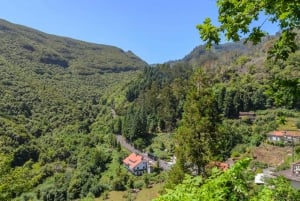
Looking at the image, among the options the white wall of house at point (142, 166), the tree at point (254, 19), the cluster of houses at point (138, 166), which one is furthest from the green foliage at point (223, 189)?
the white wall of house at point (142, 166)

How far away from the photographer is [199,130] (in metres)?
19.0

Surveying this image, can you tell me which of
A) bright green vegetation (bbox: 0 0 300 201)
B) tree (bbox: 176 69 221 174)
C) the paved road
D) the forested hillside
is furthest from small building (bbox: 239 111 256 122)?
tree (bbox: 176 69 221 174)

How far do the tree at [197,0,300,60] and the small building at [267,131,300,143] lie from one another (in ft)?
189

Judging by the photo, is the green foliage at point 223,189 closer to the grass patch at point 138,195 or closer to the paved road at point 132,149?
the grass patch at point 138,195

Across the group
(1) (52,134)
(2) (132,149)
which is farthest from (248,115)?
(1) (52,134)

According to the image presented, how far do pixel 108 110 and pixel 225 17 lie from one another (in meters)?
123

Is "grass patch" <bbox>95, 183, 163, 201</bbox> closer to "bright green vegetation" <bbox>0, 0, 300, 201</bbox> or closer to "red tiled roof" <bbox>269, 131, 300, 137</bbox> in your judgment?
"bright green vegetation" <bbox>0, 0, 300, 201</bbox>

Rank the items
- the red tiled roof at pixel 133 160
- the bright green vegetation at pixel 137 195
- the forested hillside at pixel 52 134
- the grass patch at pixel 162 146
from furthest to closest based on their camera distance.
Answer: the grass patch at pixel 162 146
the red tiled roof at pixel 133 160
the forested hillside at pixel 52 134
the bright green vegetation at pixel 137 195

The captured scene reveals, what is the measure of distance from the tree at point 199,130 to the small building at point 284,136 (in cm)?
4605

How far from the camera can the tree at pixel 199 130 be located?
61.7 feet

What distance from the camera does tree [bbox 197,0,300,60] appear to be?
5949mm

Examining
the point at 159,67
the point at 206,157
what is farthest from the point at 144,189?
the point at 159,67

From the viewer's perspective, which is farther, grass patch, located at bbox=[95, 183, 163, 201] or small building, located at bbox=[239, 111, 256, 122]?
small building, located at bbox=[239, 111, 256, 122]

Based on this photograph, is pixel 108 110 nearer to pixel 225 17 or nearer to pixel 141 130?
pixel 141 130
